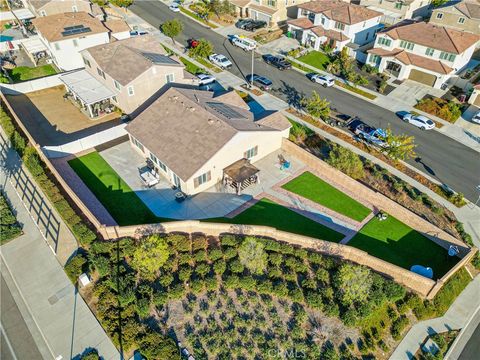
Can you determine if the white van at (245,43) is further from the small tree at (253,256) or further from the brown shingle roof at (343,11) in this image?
the small tree at (253,256)

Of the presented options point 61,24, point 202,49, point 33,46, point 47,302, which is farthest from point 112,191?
point 33,46

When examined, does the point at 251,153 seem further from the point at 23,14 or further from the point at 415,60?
the point at 23,14

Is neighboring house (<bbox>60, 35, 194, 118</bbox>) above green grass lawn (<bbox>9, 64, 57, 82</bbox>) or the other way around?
above

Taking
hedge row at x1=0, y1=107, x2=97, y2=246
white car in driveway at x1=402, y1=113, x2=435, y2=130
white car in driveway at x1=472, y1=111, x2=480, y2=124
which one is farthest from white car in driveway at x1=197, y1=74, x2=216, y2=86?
white car in driveway at x1=472, y1=111, x2=480, y2=124

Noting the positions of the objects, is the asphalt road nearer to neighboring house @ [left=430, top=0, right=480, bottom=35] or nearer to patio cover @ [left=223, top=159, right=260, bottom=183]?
patio cover @ [left=223, top=159, right=260, bottom=183]

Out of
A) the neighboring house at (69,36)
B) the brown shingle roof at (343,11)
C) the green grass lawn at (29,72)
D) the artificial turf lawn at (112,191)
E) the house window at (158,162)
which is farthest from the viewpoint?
the brown shingle roof at (343,11)

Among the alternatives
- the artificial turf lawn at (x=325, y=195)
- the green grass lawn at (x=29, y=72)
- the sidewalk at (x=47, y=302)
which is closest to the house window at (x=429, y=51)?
the artificial turf lawn at (x=325, y=195)
